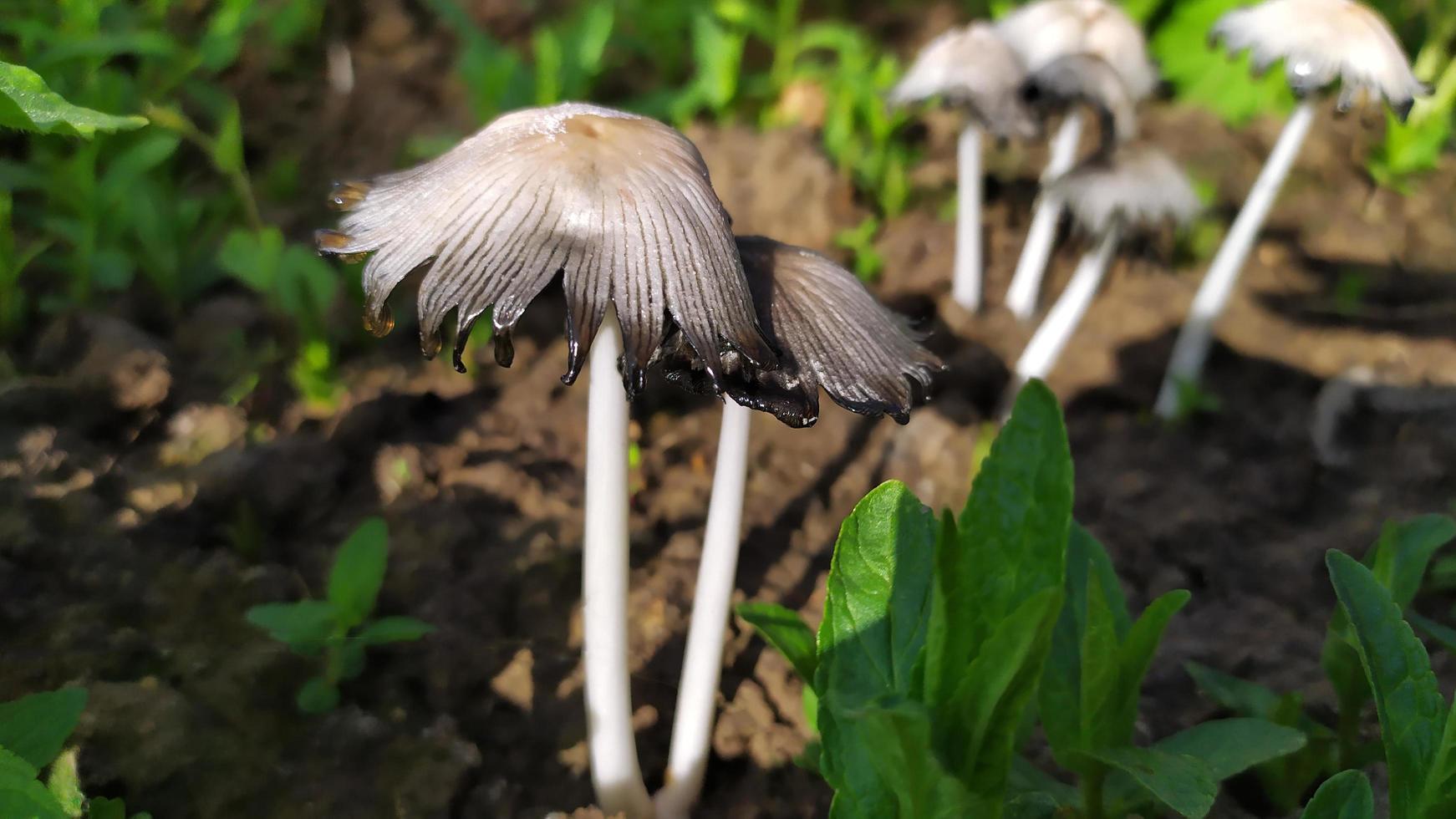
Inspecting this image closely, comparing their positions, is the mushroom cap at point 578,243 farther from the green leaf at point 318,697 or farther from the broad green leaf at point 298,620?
the green leaf at point 318,697

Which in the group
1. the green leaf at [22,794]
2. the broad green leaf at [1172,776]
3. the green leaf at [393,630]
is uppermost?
the broad green leaf at [1172,776]

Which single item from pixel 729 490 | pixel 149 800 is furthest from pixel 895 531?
pixel 149 800

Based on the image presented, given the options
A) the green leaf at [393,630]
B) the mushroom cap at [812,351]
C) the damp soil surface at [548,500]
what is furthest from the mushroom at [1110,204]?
the green leaf at [393,630]

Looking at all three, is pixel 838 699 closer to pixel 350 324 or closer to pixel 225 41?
pixel 350 324

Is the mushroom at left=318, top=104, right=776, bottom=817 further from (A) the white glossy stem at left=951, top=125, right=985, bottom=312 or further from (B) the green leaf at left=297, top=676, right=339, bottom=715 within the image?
(A) the white glossy stem at left=951, top=125, right=985, bottom=312

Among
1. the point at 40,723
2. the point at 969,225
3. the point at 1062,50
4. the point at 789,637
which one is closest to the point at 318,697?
the point at 40,723

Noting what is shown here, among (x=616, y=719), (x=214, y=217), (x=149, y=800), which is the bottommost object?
(x=149, y=800)

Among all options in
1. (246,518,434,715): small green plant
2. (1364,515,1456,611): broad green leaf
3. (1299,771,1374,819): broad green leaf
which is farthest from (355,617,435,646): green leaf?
(1364,515,1456,611): broad green leaf
